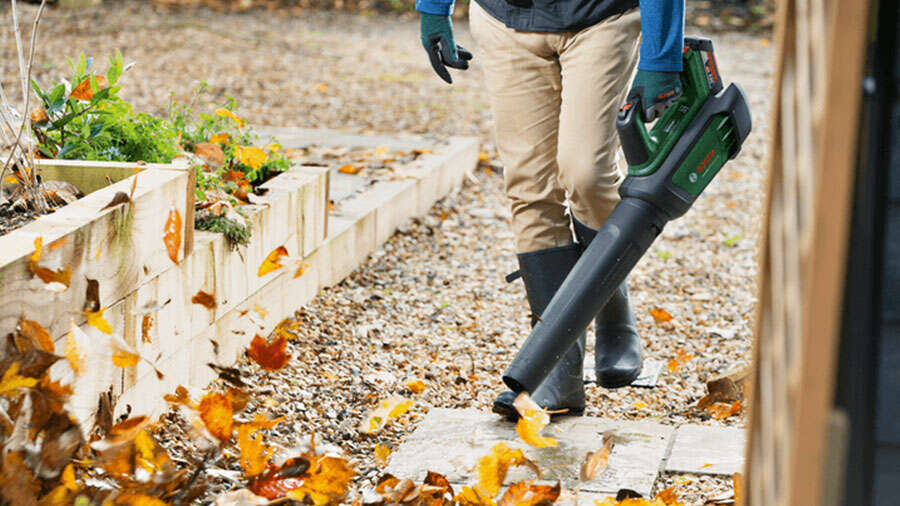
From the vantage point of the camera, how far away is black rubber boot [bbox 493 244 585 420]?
113 inches

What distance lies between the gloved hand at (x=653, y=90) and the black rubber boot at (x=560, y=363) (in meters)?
0.52

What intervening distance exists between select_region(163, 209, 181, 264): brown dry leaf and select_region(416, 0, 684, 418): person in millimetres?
880

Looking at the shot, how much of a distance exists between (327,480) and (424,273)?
225 centimetres

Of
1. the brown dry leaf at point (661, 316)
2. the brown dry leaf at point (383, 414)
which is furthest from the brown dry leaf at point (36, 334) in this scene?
the brown dry leaf at point (661, 316)

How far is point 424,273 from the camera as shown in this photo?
4.45 meters

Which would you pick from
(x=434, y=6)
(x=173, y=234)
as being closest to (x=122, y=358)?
(x=173, y=234)

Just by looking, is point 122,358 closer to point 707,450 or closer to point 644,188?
point 644,188

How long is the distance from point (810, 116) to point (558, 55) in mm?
1717

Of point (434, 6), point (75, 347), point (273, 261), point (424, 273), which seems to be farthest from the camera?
point (424, 273)

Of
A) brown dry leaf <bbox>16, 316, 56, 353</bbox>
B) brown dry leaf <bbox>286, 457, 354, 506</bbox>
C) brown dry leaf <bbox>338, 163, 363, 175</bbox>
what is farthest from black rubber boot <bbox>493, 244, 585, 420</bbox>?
brown dry leaf <bbox>338, 163, 363, 175</bbox>

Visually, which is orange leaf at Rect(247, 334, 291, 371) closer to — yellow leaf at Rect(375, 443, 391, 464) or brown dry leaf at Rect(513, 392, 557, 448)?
yellow leaf at Rect(375, 443, 391, 464)

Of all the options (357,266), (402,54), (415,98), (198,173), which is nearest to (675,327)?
(357,266)

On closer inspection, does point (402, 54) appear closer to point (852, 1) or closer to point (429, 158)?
point (429, 158)

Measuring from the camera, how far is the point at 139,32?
9727 mm
